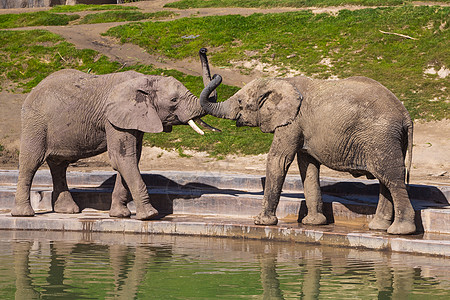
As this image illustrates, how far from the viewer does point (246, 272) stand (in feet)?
30.0

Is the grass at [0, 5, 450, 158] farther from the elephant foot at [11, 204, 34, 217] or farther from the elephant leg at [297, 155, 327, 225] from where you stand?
the elephant leg at [297, 155, 327, 225]

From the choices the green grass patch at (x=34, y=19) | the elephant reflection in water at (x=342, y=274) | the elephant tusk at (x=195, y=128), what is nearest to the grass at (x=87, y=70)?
the green grass patch at (x=34, y=19)

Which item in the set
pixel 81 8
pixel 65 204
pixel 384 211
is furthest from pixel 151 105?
pixel 81 8

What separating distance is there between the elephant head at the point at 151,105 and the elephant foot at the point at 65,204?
72.6 inches

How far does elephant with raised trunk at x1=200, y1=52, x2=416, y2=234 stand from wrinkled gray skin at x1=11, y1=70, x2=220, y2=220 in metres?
0.89

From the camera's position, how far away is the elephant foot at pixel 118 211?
12273 mm

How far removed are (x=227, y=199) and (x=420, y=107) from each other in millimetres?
14098

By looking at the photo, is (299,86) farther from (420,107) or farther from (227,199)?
(420,107)

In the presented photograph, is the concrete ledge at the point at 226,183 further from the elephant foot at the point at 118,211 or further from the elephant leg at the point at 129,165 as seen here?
the elephant leg at the point at 129,165

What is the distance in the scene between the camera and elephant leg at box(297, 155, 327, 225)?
11.7 m

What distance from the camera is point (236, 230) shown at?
11281 millimetres

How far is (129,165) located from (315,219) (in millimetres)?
3074

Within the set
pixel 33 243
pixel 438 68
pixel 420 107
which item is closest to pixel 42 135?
pixel 33 243

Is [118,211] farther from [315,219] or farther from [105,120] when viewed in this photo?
[315,219]
